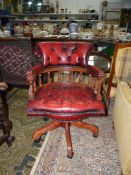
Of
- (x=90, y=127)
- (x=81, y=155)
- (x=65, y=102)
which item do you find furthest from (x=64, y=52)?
(x=81, y=155)

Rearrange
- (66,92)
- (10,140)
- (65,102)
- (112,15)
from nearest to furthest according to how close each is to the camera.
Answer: (65,102), (66,92), (10,140), (112,15)

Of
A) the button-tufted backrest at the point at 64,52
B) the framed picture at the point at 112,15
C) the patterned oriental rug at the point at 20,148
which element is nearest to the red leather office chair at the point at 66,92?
the button-tufted backrest at the point at 64,52

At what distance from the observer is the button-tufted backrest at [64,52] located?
1707 millimetres

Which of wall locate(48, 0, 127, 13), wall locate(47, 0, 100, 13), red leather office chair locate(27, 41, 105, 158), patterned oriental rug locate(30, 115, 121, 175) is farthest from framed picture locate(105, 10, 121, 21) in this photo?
patterned oriental rug locate(30, 115, 121, 175)

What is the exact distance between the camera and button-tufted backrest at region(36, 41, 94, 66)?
1.71m

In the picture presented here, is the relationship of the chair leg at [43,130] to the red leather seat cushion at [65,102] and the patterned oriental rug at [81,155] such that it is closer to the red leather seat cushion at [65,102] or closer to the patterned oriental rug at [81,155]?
the patterned oriental rug at [81,155]

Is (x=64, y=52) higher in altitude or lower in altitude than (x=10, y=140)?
higher

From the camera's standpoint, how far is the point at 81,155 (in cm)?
156

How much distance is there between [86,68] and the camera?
1.67m

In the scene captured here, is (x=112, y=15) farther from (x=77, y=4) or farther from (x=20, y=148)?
(x=20, y=148)

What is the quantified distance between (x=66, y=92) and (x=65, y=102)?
161 millimetres

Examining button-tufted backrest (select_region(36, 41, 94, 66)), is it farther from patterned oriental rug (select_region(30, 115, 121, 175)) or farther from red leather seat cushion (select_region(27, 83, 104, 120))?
patterned oriental rug (select_region(30, 115, 121, 175))

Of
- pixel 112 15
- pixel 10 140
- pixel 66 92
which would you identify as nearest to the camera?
pixel 66 92

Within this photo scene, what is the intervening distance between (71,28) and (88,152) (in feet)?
5.76
